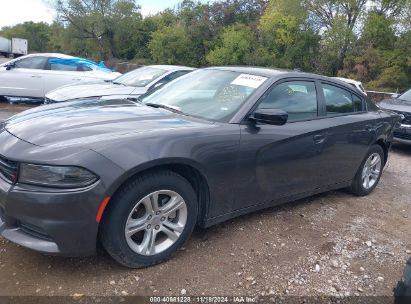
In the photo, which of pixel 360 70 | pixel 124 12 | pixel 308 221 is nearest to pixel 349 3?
pixel 360 70

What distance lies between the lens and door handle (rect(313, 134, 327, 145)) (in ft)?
13.2

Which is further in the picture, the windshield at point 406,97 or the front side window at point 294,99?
the windshield at point 406,97

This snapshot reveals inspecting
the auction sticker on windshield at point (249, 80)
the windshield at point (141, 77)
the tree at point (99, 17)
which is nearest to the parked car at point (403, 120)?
the windshield at point (141, 77)

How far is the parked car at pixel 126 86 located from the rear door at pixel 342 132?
3596 mm

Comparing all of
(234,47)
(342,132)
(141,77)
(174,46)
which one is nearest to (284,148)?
(342,132)

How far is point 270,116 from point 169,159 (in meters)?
0.99

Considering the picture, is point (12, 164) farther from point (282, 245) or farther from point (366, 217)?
point (366, 217)

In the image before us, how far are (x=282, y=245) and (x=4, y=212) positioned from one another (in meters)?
2.28

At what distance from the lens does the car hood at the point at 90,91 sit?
752cm

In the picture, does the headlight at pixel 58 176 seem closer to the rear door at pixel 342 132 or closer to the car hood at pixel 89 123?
the car hood at pixel 89 123

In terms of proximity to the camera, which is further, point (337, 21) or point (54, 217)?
point (337, 21)

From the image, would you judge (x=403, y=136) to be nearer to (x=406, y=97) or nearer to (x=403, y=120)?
(x=403, y=120)

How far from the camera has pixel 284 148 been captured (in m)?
3.71

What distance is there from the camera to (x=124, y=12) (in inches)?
1652
